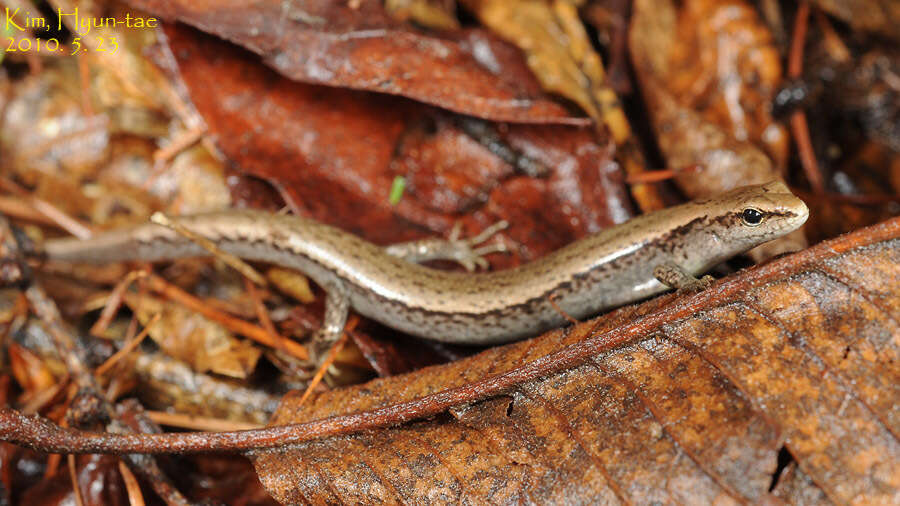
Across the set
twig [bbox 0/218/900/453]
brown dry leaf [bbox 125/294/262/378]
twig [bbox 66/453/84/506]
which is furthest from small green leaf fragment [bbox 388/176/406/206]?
twig [bbox 66/453/84/506]

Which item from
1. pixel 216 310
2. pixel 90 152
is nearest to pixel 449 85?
pixel 216 310

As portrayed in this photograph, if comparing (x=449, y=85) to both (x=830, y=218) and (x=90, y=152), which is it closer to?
(x=830, y=218)

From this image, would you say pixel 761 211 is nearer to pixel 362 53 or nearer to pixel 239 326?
pixel 362 53

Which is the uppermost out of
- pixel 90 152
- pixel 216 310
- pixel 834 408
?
pixel 834 408

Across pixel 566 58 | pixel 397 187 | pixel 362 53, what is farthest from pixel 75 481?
pixel 566 58

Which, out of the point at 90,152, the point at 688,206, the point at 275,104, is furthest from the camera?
the point at 90,152

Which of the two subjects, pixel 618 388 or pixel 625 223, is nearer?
pixel 618 388

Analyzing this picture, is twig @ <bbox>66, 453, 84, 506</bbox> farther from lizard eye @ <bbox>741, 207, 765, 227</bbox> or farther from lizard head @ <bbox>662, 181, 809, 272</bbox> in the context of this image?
lizard eye @ <bbox>741, 207, 765, 227</bbox>
